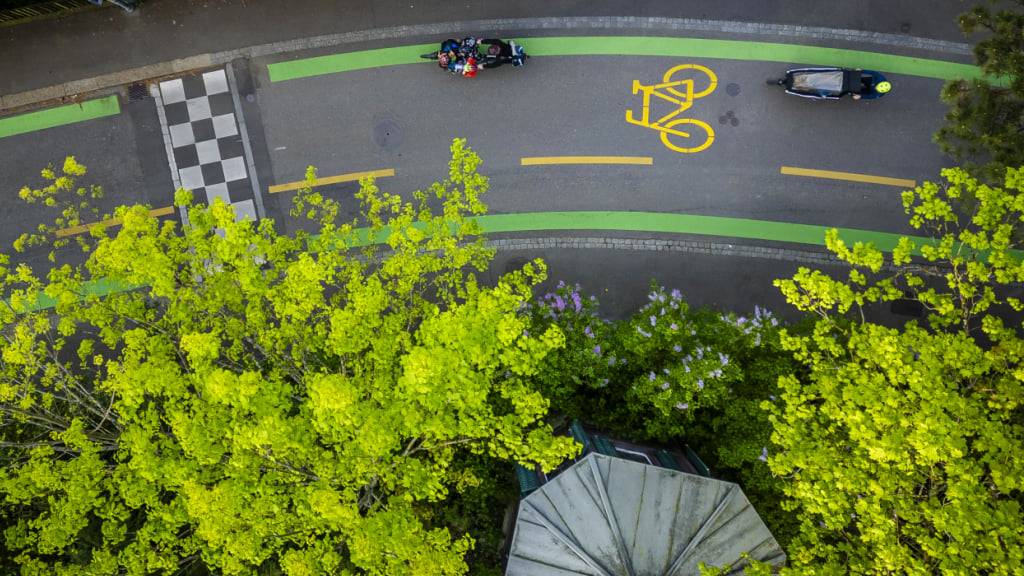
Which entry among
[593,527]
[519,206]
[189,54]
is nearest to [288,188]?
[189,54]

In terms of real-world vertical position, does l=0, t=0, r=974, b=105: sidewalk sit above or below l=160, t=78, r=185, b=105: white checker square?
above

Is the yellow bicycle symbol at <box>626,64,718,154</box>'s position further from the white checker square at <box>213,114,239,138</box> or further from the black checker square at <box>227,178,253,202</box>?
the white checker square at <box>213,114,239,138</box>

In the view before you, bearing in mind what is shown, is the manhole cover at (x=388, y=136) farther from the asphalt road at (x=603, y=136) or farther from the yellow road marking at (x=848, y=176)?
the yellow road marking at (x=848, y=176)

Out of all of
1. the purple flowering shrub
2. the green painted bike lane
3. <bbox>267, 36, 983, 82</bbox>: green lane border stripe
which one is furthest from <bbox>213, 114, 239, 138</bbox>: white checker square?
the purple flowering shrub

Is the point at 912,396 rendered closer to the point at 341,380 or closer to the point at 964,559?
the point at 964,559

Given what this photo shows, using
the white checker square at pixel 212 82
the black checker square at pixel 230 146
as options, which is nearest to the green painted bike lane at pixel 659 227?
the black checker square at pixel 230 146

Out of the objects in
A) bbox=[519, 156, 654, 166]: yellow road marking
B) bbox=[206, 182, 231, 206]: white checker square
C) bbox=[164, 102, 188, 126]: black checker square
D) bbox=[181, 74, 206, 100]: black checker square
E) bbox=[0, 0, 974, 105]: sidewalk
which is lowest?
bbox=[519, 156, 654, 166]: yellow road marking

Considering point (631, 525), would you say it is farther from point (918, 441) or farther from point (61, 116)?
point (61, 116)
